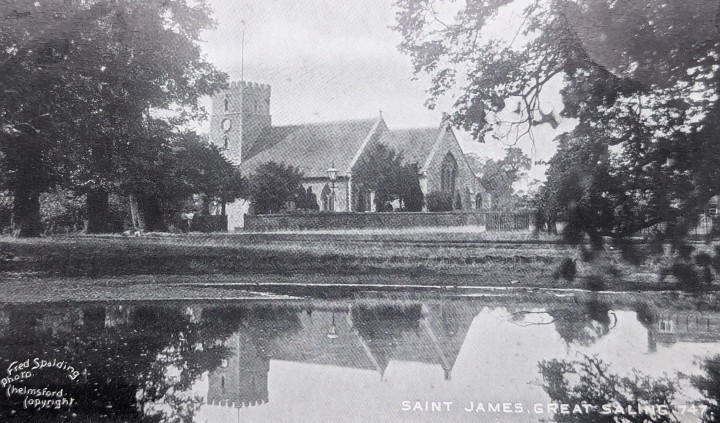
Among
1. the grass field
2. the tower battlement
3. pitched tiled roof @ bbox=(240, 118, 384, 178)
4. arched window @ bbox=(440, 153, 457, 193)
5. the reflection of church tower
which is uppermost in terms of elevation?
the tower battlement

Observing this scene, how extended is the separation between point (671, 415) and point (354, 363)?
1.58m

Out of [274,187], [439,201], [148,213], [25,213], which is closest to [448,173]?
[439,201]

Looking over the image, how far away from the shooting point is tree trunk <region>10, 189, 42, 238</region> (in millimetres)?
3125

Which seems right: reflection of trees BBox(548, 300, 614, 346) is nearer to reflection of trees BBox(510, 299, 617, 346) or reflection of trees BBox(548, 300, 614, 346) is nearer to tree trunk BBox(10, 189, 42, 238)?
reflection of trees BBox(510, 299, 617, 346)

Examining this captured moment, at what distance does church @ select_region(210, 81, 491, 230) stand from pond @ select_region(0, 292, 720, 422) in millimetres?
667

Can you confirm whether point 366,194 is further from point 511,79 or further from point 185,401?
point 185,401

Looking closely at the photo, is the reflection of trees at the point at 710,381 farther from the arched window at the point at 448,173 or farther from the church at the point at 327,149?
the arched window at the point at 448,173

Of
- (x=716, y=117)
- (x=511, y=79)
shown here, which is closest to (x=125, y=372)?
(x=511, y=79)

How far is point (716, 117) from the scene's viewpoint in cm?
249

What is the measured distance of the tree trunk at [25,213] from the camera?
123 inches

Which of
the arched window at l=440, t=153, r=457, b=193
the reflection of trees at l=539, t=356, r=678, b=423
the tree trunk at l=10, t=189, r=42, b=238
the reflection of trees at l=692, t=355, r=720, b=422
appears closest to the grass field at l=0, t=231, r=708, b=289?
the tree trunk at l=10, t=189, r=42, b=238

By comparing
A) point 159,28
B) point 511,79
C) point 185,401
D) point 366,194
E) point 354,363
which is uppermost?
point 159,28

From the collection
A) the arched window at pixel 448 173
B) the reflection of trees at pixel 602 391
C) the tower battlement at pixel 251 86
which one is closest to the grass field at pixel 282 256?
the arched window at pixel 448 173

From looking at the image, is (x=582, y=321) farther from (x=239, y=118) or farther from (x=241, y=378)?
(x=239, y=118)
